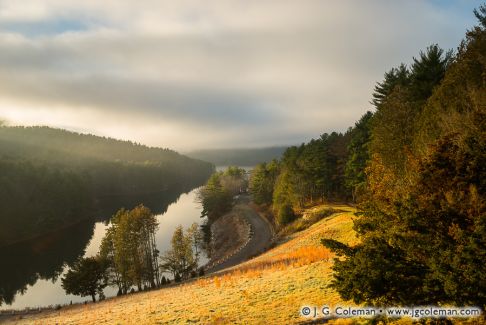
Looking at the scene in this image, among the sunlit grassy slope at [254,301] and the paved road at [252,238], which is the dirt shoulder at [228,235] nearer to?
the paved road at [252,238]

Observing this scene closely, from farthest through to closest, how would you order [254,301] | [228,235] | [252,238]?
[228,235] → [252,238] → [254,301]

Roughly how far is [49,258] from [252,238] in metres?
51.0

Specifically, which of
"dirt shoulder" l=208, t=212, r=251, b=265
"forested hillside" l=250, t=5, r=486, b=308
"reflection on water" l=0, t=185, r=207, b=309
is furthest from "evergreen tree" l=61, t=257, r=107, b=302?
"forested hillside" l=250, t=5, r=486, b=308

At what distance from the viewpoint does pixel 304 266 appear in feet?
102

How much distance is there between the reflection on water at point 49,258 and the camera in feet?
196

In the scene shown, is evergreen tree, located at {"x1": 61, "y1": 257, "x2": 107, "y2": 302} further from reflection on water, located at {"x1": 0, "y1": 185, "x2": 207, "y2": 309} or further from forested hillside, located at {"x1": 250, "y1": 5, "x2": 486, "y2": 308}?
forested hillside, located at {"x1": 250, "y1": 5, "x2": 486, "y2": 308}

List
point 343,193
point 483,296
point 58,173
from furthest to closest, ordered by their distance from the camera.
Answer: point 58,173 → point 343,193 → point 483,296

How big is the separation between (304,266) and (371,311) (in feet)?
62.0

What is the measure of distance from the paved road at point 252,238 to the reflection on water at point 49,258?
46.0 ft

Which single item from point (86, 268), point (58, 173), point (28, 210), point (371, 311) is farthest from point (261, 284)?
point (58, 173)

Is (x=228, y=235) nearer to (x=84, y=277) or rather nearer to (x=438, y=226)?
(x=84, y=277)

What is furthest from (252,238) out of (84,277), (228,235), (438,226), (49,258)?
(438,226)

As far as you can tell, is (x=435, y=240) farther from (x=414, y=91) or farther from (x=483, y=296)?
(x=414, y=91)

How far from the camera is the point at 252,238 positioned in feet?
254
